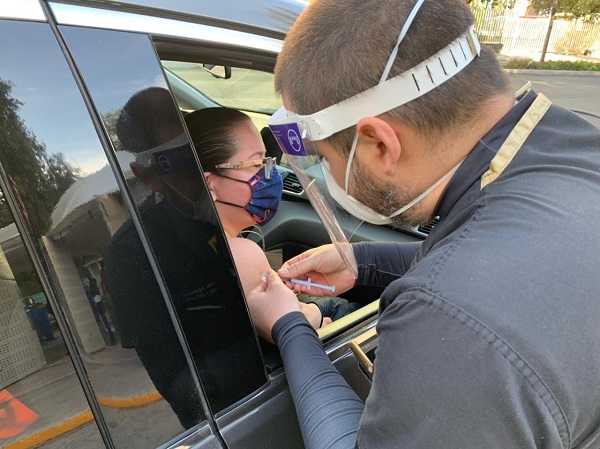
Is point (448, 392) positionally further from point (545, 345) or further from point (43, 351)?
point (43, 351)

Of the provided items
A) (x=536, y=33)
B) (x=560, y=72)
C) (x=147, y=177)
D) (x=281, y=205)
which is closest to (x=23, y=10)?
(x=147, y=177)

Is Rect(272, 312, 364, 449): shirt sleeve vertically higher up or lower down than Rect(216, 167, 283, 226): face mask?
lower down

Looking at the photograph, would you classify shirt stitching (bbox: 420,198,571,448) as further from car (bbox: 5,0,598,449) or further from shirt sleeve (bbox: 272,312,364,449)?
car (bbox: 5,0,598,449)

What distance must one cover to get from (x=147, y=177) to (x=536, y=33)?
24.1 meters

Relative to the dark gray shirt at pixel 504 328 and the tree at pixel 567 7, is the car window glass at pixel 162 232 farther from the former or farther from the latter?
the tree at pixel 567 7

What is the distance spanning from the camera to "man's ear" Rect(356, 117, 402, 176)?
97 cm

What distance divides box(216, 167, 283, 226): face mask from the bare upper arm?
0.46 feet

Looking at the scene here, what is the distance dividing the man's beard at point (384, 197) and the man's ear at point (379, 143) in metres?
0.04

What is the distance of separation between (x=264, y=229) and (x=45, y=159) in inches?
72.5

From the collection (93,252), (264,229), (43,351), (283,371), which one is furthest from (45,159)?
(264,229)

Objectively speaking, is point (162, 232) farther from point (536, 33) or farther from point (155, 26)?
point (536, 33)

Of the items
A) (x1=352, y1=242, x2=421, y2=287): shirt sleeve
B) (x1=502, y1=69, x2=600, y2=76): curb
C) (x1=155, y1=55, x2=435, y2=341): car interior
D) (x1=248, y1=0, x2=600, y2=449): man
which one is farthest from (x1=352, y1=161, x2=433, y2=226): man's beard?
(x1=502, y1=69, x2=600, y2=76): curb

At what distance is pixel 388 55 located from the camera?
3.15ft

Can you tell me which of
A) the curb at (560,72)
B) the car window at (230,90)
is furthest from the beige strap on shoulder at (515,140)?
the curb at (560,72)
